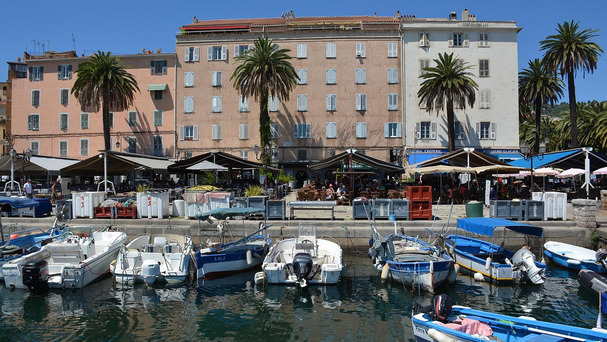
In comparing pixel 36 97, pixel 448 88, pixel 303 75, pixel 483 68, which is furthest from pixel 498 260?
pixel 36 97

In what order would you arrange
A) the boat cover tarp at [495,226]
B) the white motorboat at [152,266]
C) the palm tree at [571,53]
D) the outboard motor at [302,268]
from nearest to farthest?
1. the outboard motor at [302,268]
2. the white motorboat at [152,266]
3. the boat cover tarp at [495,226]
4. the palm tree at [571,53]

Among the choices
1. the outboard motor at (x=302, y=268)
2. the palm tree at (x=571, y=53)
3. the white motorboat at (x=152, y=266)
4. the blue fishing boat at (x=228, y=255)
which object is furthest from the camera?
the palm tree at (x=571, y=53)

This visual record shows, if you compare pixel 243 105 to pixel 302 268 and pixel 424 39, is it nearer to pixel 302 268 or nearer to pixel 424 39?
pixel 424 39

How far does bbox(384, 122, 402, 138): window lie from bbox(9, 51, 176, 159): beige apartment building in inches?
808

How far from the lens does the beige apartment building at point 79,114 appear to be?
144 ft

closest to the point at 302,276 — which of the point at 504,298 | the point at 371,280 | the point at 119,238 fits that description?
the point at 371,280

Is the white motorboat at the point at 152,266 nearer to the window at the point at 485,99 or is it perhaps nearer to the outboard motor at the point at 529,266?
the outboard motor at the point at 529,266

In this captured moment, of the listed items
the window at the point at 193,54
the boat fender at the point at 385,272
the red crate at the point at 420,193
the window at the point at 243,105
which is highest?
the window at the point at 193,54

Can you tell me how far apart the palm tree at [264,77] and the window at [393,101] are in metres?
9.63

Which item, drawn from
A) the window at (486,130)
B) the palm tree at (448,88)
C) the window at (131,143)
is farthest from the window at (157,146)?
the window at (486,130)

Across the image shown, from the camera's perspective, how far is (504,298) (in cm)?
1384

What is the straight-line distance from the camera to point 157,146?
4381 cm

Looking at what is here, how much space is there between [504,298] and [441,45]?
33.8m

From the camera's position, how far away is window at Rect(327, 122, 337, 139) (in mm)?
42844
